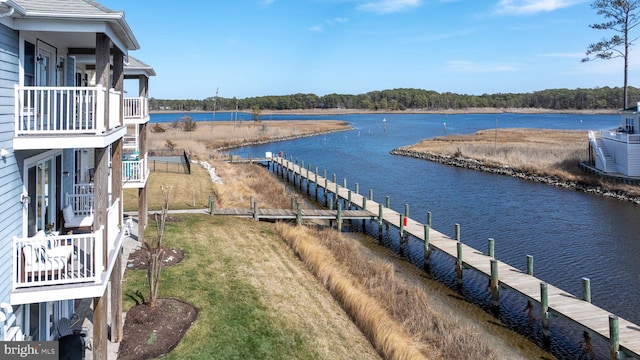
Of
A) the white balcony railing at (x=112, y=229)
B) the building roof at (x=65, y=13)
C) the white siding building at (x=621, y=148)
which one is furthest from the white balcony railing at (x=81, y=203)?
the white siding building at (x=621, y=148)

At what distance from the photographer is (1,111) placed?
26.4ft

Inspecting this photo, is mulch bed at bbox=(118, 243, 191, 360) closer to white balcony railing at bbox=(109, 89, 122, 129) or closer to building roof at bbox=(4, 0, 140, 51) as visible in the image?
white balcony railing at bbox=(109, 89, 122, 129)

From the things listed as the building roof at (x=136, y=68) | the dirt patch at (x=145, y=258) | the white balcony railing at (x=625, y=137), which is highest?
the building roof at (x=136, y=68)

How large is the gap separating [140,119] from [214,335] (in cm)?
994

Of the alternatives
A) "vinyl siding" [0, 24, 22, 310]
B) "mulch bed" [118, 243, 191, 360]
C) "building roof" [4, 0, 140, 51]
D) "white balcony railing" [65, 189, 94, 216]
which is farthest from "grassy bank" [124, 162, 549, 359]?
"building roof" [4, 0, 140, 51]

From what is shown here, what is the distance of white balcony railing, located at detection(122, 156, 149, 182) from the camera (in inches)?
774

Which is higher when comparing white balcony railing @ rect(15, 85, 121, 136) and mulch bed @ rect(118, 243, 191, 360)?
white balcony railing @ rect(15, 85, 121, 136)

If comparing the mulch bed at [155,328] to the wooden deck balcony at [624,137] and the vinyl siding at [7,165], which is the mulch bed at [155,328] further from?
the wooden deck balcony at [624,137]

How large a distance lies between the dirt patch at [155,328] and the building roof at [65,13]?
6.98 meters

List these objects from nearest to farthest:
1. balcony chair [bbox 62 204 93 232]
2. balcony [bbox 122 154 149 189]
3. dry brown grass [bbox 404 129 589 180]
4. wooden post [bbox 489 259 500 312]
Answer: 1. balcony chair [bbox 62 204 93 232]
2. wooden post [bbox 489 259 500 312]
3. balcony [bbox 122 154 149 189]
4. dry brown grass [bbox 404 129 589 180]

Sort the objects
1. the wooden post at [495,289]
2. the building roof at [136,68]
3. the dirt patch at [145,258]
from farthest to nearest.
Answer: the building roof at [136,68] < the wooden post at [495,289] < the dirt patch at [145,258]

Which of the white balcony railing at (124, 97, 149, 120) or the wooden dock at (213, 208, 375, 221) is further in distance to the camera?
the wooden dock at (213, 208, 375, 221)

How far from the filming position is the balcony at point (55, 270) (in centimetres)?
862

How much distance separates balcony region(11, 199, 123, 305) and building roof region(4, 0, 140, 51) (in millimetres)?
3700
